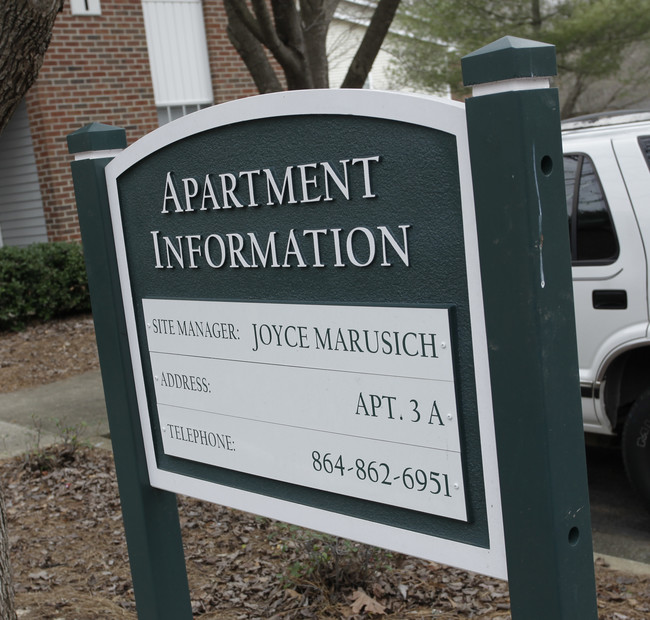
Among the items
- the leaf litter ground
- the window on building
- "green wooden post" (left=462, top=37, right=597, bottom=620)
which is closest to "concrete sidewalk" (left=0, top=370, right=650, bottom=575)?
the leaf litter ground

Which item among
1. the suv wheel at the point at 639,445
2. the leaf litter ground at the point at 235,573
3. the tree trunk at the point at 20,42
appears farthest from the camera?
the suv wheel at the point at 639,445

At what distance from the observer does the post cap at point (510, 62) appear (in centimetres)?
172

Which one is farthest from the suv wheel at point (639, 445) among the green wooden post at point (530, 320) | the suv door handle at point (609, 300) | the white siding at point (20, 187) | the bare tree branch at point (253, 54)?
the white siding at point (20, 187)

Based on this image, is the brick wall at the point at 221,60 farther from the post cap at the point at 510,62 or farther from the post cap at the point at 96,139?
the post cap at the point at 510,62

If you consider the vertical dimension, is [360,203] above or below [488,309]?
above

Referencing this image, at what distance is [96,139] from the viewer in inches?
114

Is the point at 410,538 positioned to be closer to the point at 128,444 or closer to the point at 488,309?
the point at 488,309

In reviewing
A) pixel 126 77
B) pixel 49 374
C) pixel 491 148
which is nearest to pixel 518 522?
pixel 491 148

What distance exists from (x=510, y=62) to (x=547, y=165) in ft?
0.74

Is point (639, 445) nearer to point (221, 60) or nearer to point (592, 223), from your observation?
point (592, 223)

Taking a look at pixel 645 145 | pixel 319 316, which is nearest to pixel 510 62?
pixel 319 316

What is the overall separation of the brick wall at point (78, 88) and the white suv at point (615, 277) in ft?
26.4

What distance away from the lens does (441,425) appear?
1.99 m

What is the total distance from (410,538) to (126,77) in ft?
36.6
